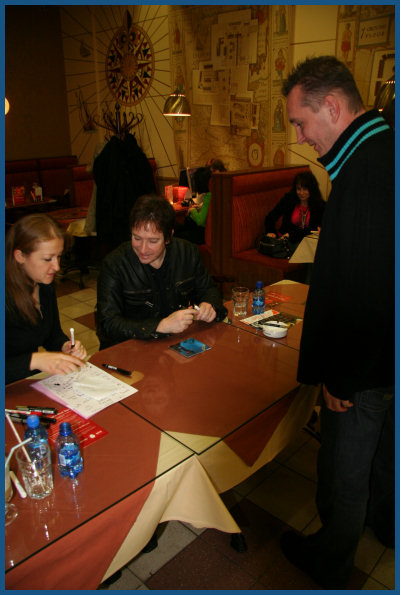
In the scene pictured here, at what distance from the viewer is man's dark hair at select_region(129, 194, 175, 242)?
6.60 feet

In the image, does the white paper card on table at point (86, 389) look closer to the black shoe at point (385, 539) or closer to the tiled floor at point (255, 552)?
the tiled floor at point (255, 552)

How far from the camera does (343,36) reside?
4297 mm

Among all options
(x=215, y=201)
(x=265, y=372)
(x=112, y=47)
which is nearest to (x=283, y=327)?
(x=265, y=372)

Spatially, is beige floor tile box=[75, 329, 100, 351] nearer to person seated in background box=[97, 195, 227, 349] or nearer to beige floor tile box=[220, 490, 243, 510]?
person seated in background box=[97, 195, 227, 349]

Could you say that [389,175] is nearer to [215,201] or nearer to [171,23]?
[215,201]

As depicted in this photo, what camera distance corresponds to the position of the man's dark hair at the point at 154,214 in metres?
2.01

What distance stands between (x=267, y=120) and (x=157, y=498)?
480cm

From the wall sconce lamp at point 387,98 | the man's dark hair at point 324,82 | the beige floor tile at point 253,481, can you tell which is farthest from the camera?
the wall sconce lamp at point 387,98

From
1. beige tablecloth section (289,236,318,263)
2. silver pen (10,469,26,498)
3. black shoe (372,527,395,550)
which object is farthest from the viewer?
beige tablecloth section (289,236,318,263)

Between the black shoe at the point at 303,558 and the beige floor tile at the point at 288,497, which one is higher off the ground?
the black shoe at the point at 303,558

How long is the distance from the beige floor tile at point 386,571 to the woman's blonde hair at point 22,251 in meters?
1.77

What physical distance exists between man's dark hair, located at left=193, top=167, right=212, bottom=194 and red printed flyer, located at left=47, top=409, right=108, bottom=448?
4277 millimetres

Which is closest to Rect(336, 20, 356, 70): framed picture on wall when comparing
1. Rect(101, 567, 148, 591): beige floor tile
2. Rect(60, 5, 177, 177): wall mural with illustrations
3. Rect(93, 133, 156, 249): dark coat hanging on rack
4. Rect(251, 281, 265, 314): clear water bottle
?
Rect(93, 133, 156, 249): dark coat hanging on rack

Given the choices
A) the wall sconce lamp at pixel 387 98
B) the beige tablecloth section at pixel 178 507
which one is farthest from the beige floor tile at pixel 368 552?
the wall sconce lamp at pixel 387 98
